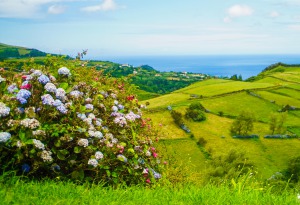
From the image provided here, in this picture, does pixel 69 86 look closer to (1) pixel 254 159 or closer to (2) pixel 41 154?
(2) pixel 41 154

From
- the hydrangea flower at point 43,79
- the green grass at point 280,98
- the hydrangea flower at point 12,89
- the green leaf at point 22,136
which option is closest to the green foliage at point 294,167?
the green grass at point 280,98

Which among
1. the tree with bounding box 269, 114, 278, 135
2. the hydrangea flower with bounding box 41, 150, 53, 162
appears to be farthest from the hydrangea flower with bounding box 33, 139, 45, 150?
the tree with bounding box 269, 114, 278, 135

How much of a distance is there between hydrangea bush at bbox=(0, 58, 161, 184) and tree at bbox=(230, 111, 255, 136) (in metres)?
66.1

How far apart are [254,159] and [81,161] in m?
58.2

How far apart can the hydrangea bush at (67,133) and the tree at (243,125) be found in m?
66.1

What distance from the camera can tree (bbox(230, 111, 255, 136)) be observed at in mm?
71250

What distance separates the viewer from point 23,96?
6.20 m

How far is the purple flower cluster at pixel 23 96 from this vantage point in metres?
6.14

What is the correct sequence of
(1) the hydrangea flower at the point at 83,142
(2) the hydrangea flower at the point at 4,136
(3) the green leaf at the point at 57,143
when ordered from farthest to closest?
(1) the hydrangea flower at the point at 83,142, (3) the green leaf at the point at 57,143, (2) the hydrangea flower at the point at 4,136

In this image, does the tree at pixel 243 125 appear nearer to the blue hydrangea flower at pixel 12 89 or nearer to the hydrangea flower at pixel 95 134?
the hydrangea flower at pixel 95 134

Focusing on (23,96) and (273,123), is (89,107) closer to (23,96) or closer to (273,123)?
(23,96)

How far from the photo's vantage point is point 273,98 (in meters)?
93.2

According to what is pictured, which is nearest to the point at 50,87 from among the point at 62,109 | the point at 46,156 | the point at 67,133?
the point at 62,109

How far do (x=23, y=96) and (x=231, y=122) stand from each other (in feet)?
248
